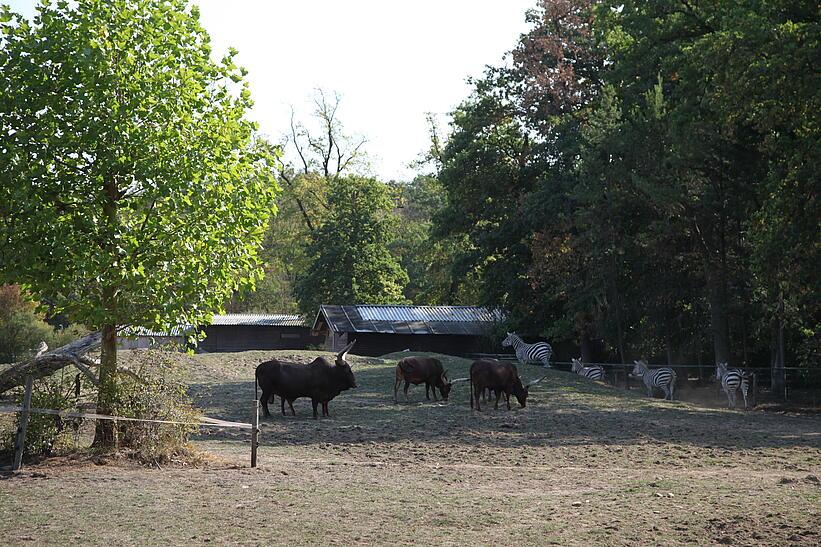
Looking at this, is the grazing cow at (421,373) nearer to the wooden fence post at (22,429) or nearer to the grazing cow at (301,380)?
the grazing cow at (301,380)

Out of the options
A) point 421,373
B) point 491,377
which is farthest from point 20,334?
point 491,377

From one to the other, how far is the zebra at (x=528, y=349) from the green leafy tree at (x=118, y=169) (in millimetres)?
33060

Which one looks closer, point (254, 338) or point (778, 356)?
point (778, 356)

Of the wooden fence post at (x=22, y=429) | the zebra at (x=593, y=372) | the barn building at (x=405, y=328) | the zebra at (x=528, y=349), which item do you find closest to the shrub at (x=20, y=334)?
the barn building at (x=405, y=328)

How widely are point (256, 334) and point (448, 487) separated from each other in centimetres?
5240

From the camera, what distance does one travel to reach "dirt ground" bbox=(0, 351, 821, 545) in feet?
34.4

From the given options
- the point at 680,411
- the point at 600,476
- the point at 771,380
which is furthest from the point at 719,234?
the point at 600,476

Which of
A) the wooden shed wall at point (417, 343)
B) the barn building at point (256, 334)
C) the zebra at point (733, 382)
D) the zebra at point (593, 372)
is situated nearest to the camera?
the zebra at point (733, 382)

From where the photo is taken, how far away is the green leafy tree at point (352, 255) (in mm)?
61031

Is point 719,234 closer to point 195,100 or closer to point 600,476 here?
point 600,476

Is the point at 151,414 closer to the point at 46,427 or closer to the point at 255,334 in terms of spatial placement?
the point at 46,427

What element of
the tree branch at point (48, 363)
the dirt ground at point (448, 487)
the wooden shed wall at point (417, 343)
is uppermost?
the wooden shed wall at point (417, 343)

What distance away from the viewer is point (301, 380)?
23.8 metres

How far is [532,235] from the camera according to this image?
45.9 metres
